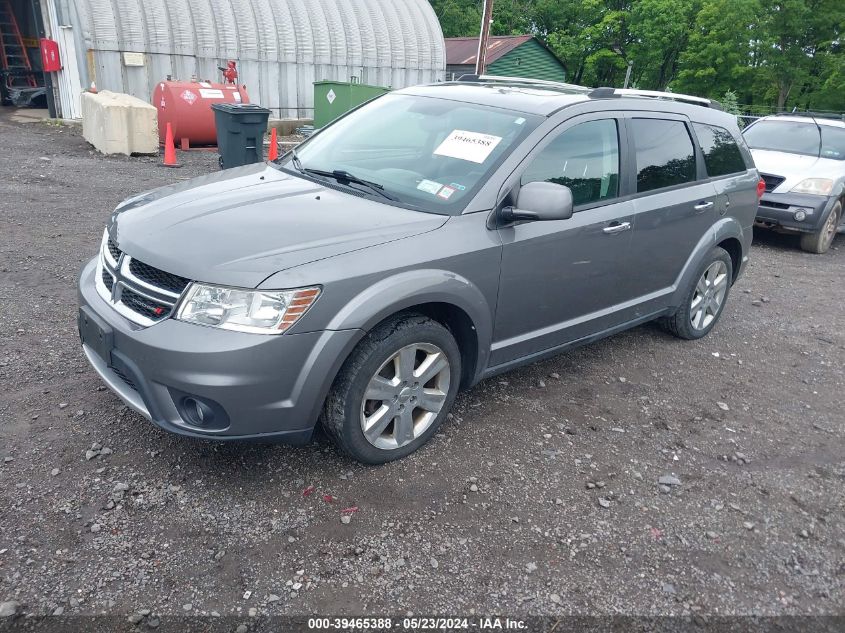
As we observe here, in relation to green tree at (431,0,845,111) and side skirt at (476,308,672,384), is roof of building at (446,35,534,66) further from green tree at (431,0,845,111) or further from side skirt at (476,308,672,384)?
side skirt at (476,308,672,384)

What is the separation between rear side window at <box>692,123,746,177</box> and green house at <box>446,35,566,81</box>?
25.1 m

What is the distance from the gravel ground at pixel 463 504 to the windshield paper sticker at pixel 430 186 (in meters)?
1.33

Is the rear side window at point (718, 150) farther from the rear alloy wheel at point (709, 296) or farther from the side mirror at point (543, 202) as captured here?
the side mirror at point (543, 202)

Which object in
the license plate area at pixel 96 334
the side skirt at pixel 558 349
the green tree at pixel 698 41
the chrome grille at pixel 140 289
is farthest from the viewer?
the green tree at pixel 698 41

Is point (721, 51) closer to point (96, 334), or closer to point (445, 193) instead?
point (445, 193)

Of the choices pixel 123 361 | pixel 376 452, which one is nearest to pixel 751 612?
pixel 376 452

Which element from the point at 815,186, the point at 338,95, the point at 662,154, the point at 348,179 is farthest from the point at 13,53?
the point at 662,154

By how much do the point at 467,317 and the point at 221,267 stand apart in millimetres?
1256

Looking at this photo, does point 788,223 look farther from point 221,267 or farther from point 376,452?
point 221,267

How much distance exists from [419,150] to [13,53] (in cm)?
2195

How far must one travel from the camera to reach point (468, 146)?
362 centimetres

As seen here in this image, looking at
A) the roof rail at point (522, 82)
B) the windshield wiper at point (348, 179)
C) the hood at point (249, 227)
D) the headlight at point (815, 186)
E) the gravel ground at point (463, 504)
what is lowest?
the gravel ground at point (463, 504)

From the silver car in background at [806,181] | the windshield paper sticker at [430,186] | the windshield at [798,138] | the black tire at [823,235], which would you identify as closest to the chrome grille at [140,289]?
the windshield paper sticker at [430,186]

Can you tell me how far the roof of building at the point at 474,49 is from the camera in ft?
97.0
